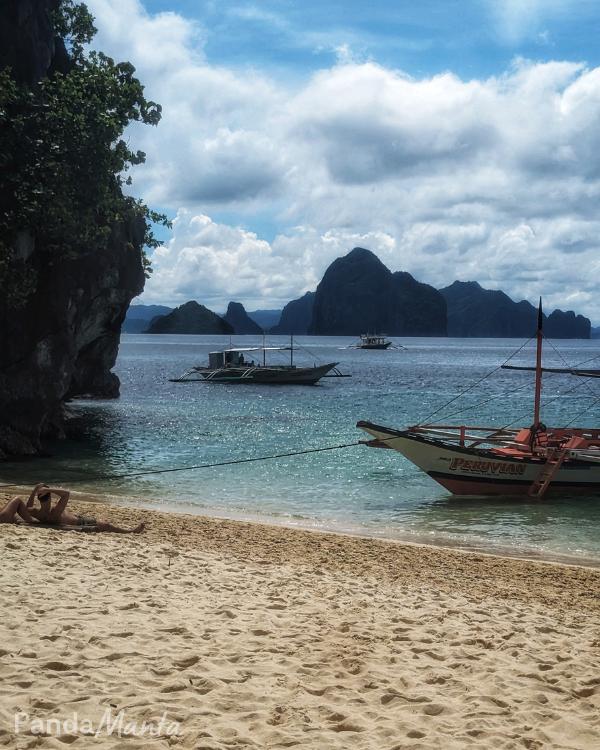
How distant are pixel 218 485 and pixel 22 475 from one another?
644cm

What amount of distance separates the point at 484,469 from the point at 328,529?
664 cm

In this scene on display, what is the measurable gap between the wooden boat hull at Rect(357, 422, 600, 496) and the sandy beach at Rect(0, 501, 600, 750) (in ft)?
30.9

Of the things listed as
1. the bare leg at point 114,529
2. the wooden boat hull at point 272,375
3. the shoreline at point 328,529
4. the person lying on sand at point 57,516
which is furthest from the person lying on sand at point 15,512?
the wooden boat hull at point 272,375

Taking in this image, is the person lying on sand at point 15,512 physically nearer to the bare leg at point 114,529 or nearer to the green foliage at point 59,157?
the bare leg at point 114,529

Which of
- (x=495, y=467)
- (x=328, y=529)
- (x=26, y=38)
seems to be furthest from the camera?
(x=26, y=38)

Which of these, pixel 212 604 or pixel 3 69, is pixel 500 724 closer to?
pixel 212 604

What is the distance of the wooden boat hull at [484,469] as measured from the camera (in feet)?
68.1

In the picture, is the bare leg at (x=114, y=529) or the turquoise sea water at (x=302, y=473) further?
the turquoise sea water at (x=302, y=473)

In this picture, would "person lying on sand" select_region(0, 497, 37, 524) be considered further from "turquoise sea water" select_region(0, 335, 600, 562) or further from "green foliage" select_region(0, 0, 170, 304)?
"green foliage" select_region(0, 0, 170, 304)

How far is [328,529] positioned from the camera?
16.3m

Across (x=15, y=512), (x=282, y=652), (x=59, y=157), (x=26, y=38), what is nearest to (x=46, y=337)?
(x=59, y=157)

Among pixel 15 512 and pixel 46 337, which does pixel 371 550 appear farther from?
pixel 46 337

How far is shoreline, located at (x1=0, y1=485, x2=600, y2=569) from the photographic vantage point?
1406 centimetres

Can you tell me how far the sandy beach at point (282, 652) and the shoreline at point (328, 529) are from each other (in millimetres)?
2830
